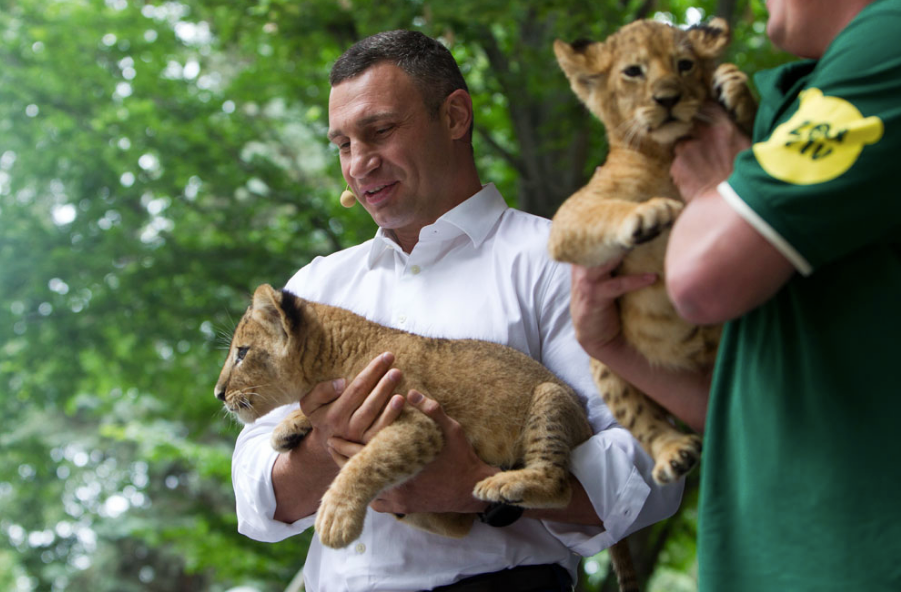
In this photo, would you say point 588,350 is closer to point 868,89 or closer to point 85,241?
point 868,89

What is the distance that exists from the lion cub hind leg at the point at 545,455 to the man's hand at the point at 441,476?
9 centimetres

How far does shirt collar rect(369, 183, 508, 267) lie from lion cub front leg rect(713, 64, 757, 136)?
5.02 ft

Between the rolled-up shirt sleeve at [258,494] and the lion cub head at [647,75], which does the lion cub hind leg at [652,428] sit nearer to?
the lion cub head at [647,75]

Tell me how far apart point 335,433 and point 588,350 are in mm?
1103

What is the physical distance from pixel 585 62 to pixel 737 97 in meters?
0.49

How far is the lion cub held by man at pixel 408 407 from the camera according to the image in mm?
2965

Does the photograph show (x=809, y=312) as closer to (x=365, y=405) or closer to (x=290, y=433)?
(x=365, y=405)

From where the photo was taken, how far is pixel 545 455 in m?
3.09

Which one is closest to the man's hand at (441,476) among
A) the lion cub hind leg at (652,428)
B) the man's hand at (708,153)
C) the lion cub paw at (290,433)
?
the lion cub paw at (290,433)

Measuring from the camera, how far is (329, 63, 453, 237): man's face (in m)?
3.60

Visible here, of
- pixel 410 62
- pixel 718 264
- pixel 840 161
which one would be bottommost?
pixel 410 62

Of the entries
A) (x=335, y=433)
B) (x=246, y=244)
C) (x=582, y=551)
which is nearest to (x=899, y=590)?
(x=582, y=551)

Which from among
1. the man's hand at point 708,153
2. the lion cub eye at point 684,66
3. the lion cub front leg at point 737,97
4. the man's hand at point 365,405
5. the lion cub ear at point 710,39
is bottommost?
the man's hand at point 365,405

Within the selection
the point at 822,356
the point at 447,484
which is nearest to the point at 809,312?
the point at 822,356
